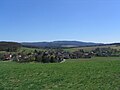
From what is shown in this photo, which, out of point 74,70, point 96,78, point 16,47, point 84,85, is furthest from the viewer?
point 16,47

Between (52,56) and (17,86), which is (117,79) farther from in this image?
(52,56)

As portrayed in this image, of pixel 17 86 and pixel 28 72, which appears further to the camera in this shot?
pixel 28 72

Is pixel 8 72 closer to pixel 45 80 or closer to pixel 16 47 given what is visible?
pixel 45 80

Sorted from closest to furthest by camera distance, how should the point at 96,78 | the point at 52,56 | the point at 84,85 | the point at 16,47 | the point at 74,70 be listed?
the point at 84,85
the point at 96,78
the point at 74,70
the point at 52,56
the point at 16,47

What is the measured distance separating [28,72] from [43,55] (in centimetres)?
1551

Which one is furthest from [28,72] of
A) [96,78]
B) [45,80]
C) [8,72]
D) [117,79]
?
[117,79]

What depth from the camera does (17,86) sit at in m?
14.0

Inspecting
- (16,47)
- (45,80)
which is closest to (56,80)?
(45,80)

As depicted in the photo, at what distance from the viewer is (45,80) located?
1459cm

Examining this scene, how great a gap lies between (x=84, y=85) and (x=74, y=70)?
11.8 feet

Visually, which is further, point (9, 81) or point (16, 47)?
point (16, 47)

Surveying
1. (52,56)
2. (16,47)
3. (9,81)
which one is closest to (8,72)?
(9,81)

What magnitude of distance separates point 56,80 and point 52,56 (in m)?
16.9

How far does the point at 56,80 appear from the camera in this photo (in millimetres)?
14484
